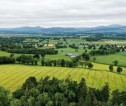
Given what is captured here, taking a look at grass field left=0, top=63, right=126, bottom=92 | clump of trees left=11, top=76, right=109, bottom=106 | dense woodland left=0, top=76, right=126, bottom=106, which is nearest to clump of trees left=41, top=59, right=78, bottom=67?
grass field left=0, top=63, right=126, bottom=92

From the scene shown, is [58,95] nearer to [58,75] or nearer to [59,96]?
[59,96]

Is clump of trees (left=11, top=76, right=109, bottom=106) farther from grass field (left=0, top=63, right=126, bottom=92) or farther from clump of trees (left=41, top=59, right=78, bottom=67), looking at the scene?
clump of trees (left=41, top=59, right=78, bottom=67)

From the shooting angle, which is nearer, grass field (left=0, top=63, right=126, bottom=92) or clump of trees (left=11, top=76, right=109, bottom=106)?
clump of trees (left=11, top=76, right=109, bottom=106)

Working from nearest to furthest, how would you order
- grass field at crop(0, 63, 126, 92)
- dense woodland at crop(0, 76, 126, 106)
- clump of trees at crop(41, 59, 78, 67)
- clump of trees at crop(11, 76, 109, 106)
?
1. dense woodland at crop(0, 76, 126, 106)
2. clump of trees at crop(11, 76, 109, 106)
3. grass field at crop(0, 63, 126, 92)
4. clump of trees at crop(41, 59, 78, 67)

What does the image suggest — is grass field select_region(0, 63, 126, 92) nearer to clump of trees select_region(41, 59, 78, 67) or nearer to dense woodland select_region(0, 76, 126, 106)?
clump of trees select_region(41, 59, 78, 67)

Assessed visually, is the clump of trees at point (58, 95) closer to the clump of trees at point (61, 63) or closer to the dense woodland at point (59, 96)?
the dense woodland at point (59, 96)

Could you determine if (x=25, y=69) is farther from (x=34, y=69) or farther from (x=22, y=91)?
(x=22, y=91)

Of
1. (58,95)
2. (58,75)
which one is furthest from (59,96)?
(58,75)

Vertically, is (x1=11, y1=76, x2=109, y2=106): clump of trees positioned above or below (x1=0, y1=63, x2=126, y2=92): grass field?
above

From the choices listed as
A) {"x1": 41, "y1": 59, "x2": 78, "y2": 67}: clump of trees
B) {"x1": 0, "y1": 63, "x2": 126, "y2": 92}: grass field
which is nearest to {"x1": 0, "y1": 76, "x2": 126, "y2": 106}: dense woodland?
{"x1": 0, "y1": 63, "x2": 126, "y2": 92}: grass field

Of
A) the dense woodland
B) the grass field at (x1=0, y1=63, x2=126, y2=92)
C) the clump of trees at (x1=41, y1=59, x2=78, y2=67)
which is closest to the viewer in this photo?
the dense woodland
